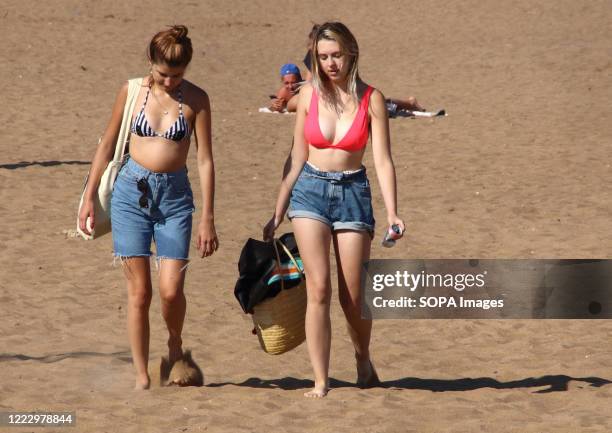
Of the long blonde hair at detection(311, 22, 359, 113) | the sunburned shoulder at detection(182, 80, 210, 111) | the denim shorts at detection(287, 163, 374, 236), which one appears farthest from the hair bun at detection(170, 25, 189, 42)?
the denim shorts at detection(287, 163, 374, 236)

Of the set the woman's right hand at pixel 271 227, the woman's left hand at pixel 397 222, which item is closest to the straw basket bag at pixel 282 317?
the woman's right hand at pixel 271 227

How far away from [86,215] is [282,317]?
41.1 inches

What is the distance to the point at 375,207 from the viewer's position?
11516mm

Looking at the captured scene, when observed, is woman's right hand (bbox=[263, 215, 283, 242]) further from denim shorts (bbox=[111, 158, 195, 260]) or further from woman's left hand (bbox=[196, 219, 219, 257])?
denim shorts (bbox=[111, 158, 195, 260])

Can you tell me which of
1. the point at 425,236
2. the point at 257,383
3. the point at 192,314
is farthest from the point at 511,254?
the point at 257,383

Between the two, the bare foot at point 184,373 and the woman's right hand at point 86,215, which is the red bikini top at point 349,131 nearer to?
the woman's right hand at point 86,215

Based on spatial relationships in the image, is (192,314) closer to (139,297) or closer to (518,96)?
(139,297)

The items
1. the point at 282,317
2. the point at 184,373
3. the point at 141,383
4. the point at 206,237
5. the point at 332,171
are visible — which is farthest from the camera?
the point at 184,373

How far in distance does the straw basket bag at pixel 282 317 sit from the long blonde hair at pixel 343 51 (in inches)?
30.2

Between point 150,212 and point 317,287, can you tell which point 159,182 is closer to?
point 150,212

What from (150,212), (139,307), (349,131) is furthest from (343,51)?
(139,307)

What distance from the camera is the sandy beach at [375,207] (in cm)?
577

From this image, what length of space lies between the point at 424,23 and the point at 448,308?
18.2 m

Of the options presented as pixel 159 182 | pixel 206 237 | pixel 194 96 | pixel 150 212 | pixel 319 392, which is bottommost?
pixel 319 392
